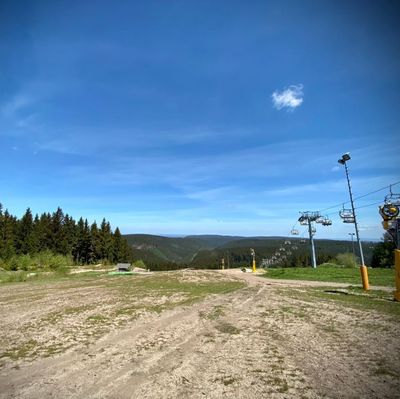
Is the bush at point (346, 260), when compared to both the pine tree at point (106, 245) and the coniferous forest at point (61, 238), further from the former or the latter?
the pine tree at point (106, 245)

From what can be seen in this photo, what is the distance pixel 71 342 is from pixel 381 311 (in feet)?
35.5

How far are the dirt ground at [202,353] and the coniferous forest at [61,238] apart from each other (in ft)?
233

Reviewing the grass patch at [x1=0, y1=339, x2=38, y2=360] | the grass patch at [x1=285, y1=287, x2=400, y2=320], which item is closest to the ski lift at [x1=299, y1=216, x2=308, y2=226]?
the grass patch at [x1=285, y1=287, x2=400, y2=320]

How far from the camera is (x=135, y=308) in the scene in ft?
41.9

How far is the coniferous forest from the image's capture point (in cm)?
7925

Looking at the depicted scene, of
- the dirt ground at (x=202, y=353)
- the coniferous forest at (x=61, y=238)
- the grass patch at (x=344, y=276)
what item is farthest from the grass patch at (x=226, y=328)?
the coniferous forest at (x=61, y=238)

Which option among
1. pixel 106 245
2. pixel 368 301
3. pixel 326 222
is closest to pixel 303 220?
pixel 326 222

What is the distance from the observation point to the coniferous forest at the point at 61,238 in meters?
79.2

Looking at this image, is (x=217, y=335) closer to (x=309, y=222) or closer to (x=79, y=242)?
(x=309, y=222)

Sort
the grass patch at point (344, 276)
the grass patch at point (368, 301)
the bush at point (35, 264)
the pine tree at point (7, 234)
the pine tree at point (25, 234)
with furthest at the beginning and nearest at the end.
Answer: the pine tree at point (25, 234)
the pine tree at point (7, 234)
the bush at point (35, 264)
the grass patch at point (344, 276)
the grass patch at point (368, 301)

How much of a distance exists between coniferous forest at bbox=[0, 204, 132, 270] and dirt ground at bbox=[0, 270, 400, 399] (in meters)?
71.0

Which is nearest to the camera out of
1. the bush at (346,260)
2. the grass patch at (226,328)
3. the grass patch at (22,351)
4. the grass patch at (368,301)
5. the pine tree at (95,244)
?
the grass patch at (22,351)

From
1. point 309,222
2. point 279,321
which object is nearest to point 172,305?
point 279,321

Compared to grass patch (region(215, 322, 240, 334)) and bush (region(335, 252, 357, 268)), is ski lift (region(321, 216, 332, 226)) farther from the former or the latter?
grass patch (region(215, 322, 240, 334))
